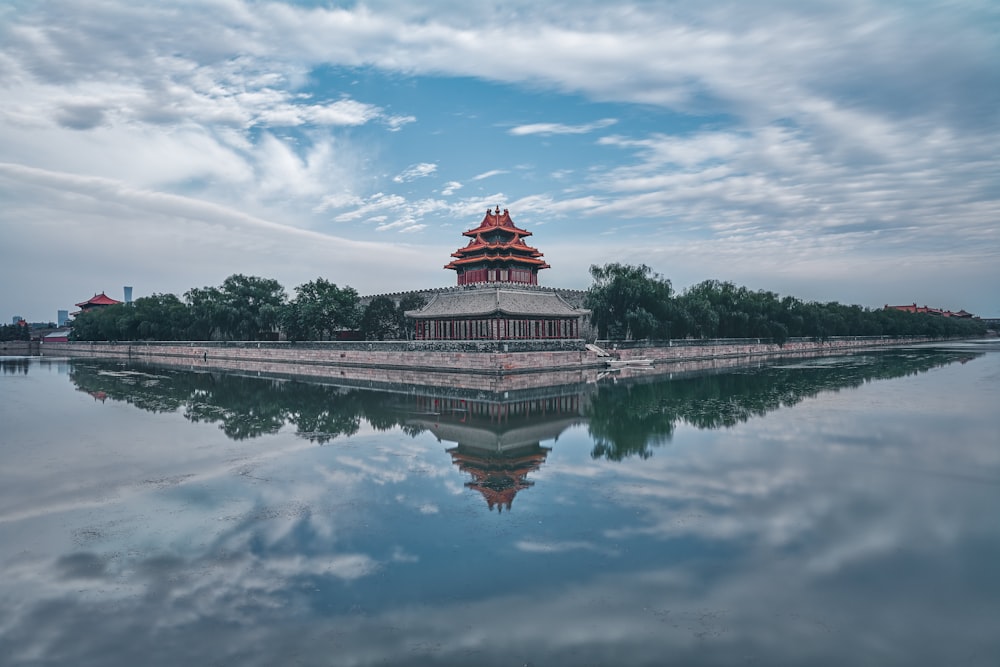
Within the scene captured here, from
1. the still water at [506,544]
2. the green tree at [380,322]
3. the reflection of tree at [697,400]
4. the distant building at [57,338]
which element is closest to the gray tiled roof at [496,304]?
the green tree at [380,322]

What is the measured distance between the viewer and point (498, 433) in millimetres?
19891

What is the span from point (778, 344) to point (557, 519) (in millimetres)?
63654

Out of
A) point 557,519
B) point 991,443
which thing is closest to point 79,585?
point 557,519

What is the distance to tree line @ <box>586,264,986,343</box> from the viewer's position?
50.7 meters

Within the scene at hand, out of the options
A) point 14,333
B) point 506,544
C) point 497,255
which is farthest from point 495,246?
point 14,333

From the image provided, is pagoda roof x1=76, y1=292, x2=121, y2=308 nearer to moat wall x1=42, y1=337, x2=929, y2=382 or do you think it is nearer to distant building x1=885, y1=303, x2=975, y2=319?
moat wall x1=42, y1=337, x2=929, y2=382

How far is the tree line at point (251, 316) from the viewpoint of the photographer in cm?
5241

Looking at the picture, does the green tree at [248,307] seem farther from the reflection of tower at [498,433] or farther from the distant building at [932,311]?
the distant building at [932,311]

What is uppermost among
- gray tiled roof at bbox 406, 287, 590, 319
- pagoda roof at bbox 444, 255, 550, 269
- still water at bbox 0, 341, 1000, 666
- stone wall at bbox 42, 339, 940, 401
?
pagoda roof at bbox 444, 255, 550, 269

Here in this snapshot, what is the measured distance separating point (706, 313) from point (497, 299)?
22.8m

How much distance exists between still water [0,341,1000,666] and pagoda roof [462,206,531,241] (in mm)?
30508

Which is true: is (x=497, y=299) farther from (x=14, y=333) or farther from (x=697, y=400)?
(x=14, y=333)

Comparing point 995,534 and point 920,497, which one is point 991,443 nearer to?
point 920,497

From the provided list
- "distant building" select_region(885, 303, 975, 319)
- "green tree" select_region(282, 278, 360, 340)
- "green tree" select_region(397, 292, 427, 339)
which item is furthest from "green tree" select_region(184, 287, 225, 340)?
"distant building" select_region(885, 303, 975, 319)
